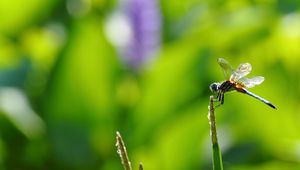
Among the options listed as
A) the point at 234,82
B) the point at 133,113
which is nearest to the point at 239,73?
the point at 234,82

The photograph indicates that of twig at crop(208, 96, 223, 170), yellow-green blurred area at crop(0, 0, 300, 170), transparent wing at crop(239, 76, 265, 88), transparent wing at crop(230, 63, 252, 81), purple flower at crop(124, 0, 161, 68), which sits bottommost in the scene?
twig at crop(208, 96, 223, 170)

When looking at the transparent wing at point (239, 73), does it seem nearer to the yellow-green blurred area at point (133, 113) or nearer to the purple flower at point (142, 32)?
the yellow-green blurred area at point (133, 113)

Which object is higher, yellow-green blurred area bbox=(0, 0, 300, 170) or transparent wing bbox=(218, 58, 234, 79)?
yellow-green blurred area bbox=(0, 0, 300, 170)

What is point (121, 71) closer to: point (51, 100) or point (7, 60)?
point (51, 100)

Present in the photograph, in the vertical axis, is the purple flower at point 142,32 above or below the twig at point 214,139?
above

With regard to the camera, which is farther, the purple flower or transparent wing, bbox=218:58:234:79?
the purple flower

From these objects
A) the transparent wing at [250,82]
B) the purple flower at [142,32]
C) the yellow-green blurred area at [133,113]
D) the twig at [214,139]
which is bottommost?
the twig at [214,139]

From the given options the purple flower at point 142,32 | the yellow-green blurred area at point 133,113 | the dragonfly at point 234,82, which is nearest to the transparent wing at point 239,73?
the dragonfly at point 234,82

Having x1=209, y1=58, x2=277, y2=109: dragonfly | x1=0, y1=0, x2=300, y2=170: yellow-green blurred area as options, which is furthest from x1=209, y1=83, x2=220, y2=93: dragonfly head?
x1=0, y1=0, x2=300, y2=170: yellow-green blurred area

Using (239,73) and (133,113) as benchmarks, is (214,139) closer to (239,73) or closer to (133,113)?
(239,73)

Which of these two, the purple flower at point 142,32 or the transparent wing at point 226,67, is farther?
the purple flower at point 142,32

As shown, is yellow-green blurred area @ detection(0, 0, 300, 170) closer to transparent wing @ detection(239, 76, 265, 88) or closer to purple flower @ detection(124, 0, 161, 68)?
purple flower @ detection(124, 0, 161, 68)

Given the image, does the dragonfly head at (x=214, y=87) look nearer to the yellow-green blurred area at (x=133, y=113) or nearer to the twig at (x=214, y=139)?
the twig at (x=214, y=139)

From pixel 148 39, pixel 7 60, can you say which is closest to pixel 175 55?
pixel 148 39
